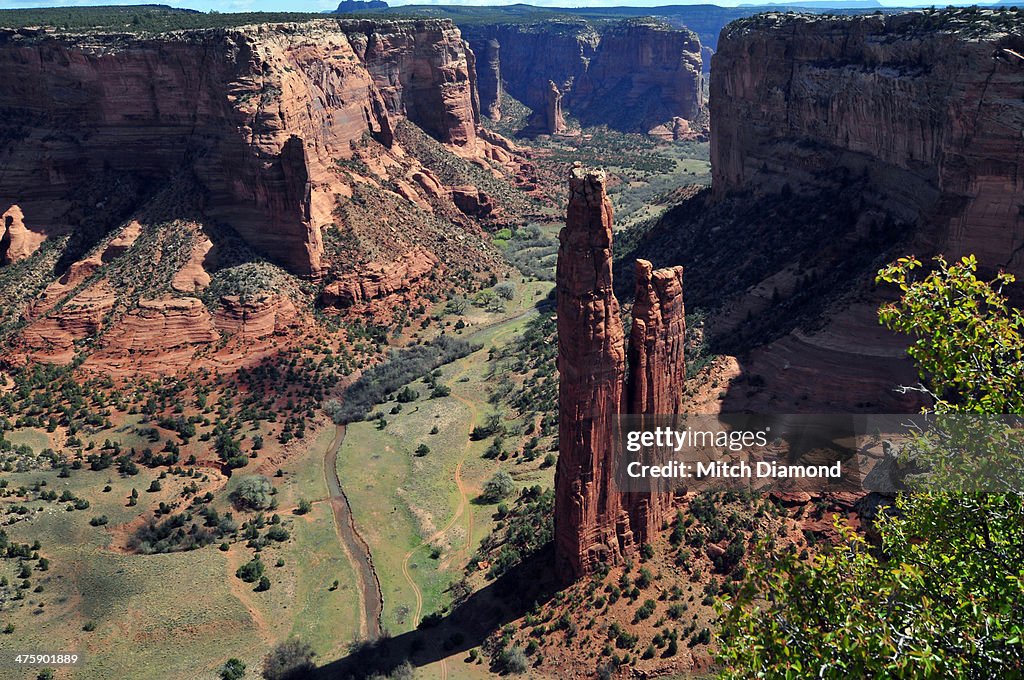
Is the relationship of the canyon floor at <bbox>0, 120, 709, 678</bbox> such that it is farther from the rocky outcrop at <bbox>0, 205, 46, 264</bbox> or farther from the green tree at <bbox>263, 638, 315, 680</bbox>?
the rocky outcrop at <bbox>0, 205, 46, 264</bbox>

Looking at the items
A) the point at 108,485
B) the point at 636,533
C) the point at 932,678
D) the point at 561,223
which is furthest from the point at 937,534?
the point at 561,223

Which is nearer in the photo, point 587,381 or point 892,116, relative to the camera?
point 587,381

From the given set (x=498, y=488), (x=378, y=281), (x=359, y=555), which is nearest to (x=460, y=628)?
(x=359, y=555)

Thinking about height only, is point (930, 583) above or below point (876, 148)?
below

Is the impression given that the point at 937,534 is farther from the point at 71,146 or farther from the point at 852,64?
the point at 71,146

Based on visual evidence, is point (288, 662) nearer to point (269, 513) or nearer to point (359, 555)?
point (359, 555)

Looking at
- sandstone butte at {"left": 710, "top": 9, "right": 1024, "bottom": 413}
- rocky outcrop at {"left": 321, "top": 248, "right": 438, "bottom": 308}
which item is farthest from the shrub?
sandstone butte at {"left": 710, "top": 9, "right": 1024, "bottom": 413}
